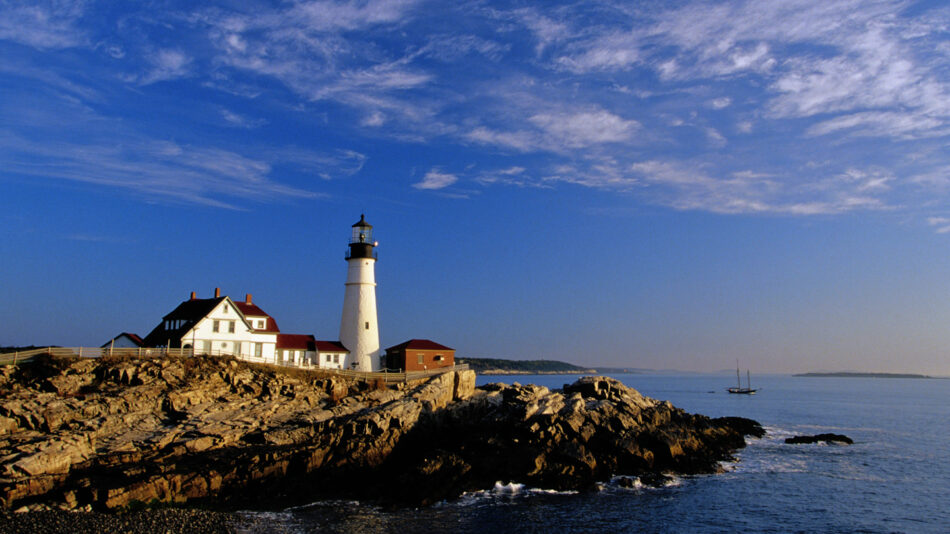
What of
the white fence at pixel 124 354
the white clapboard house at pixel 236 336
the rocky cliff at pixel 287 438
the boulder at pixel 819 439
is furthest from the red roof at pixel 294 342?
the boulder at pixel 819 439

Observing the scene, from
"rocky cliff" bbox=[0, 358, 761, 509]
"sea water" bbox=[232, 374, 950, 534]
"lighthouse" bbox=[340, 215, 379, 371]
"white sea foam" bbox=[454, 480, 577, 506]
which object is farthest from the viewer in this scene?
"lighthouse" bbox=[340, 215, 379, 371]

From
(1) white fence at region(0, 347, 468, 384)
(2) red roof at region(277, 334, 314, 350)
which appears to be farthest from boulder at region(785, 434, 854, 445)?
(2) red roof at region(277, 334, 314, 350)

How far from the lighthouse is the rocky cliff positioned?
35.7ft

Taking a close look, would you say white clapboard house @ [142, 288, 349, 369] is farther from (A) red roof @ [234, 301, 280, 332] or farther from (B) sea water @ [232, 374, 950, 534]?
(B) sea water @ [232, 374, 950, 534]

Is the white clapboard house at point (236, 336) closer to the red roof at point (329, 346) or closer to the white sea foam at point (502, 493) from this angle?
the red roof at point (329, 346)

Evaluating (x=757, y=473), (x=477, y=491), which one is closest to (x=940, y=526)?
(x=757, y=473)

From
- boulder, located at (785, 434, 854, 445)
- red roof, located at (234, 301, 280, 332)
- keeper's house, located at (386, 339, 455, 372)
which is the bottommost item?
boulder, located at (785, 434, 854, 445)

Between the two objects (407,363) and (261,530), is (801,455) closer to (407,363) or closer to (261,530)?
(407,363)

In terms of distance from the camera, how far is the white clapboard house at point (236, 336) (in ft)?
136

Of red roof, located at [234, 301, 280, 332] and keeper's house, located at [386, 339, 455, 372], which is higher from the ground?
red roof, located at [234, 301, 280, 332]

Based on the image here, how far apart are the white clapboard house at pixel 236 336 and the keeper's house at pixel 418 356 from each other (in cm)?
411

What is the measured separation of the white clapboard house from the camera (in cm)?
4144

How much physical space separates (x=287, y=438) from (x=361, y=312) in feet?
67.9

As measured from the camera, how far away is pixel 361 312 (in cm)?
5006
